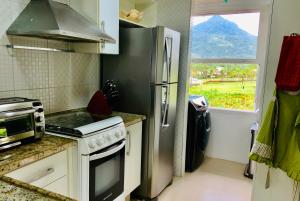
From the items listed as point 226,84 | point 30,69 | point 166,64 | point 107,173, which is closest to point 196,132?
point 226,84

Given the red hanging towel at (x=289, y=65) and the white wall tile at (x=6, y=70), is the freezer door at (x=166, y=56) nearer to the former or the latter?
the red hanging towel at (x=289, y=65)

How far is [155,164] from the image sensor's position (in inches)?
98.0

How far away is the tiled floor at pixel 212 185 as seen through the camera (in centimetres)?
264

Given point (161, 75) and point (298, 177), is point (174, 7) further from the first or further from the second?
point (298, 177)

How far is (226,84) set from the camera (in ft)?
12.1

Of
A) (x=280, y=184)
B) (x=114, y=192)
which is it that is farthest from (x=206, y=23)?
(x=114, y=192)

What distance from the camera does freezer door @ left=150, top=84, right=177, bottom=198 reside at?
2467 mm

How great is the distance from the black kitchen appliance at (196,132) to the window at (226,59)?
0.49m

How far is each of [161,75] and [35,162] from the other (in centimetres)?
142

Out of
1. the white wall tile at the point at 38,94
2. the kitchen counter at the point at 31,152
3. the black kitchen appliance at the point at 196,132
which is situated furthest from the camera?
the black kitchen appliance at the point at 196,132

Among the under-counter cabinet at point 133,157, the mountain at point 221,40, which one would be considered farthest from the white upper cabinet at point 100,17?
the mountain at point 221,40

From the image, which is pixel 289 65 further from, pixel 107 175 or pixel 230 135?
pixel 230 135

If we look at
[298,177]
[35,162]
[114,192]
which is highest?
[35,162]

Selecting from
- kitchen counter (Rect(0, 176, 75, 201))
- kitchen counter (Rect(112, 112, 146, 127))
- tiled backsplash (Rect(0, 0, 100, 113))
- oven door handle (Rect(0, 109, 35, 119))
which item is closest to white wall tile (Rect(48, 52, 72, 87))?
tiled backsplash (Rect(0, 0, 100, 113))
